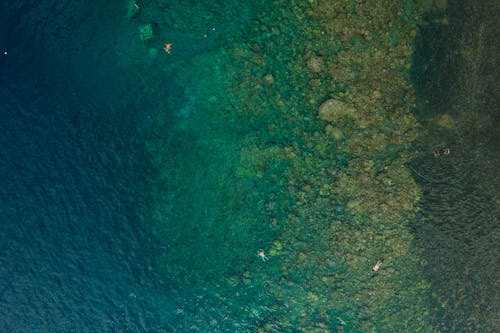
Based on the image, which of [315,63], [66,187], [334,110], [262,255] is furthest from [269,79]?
[66,187]

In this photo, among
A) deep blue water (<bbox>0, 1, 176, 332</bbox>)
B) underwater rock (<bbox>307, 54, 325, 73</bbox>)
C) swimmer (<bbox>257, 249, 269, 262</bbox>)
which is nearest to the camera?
underwater rock (<bbox>307, 54, 325, 73</bbox>)

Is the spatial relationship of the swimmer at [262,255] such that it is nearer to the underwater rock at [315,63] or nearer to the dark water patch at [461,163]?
the dark water patch at [461,163]

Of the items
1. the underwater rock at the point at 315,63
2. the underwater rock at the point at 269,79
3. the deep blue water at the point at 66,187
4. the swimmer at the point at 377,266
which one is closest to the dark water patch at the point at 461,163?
the swimmer at the point at 377,266

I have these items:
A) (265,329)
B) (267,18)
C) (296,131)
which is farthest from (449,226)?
(267,18)

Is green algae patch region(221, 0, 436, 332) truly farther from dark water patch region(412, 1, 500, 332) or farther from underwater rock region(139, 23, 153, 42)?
underwater rock region(139, 23, 153, 42)

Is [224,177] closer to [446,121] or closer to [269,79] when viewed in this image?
[269,79]

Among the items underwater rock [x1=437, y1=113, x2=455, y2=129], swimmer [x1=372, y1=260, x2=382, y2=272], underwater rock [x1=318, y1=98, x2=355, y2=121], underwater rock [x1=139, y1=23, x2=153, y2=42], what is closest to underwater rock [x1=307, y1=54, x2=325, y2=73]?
underwater rock [x1=318, y1=98, x2=355, y2=121]
